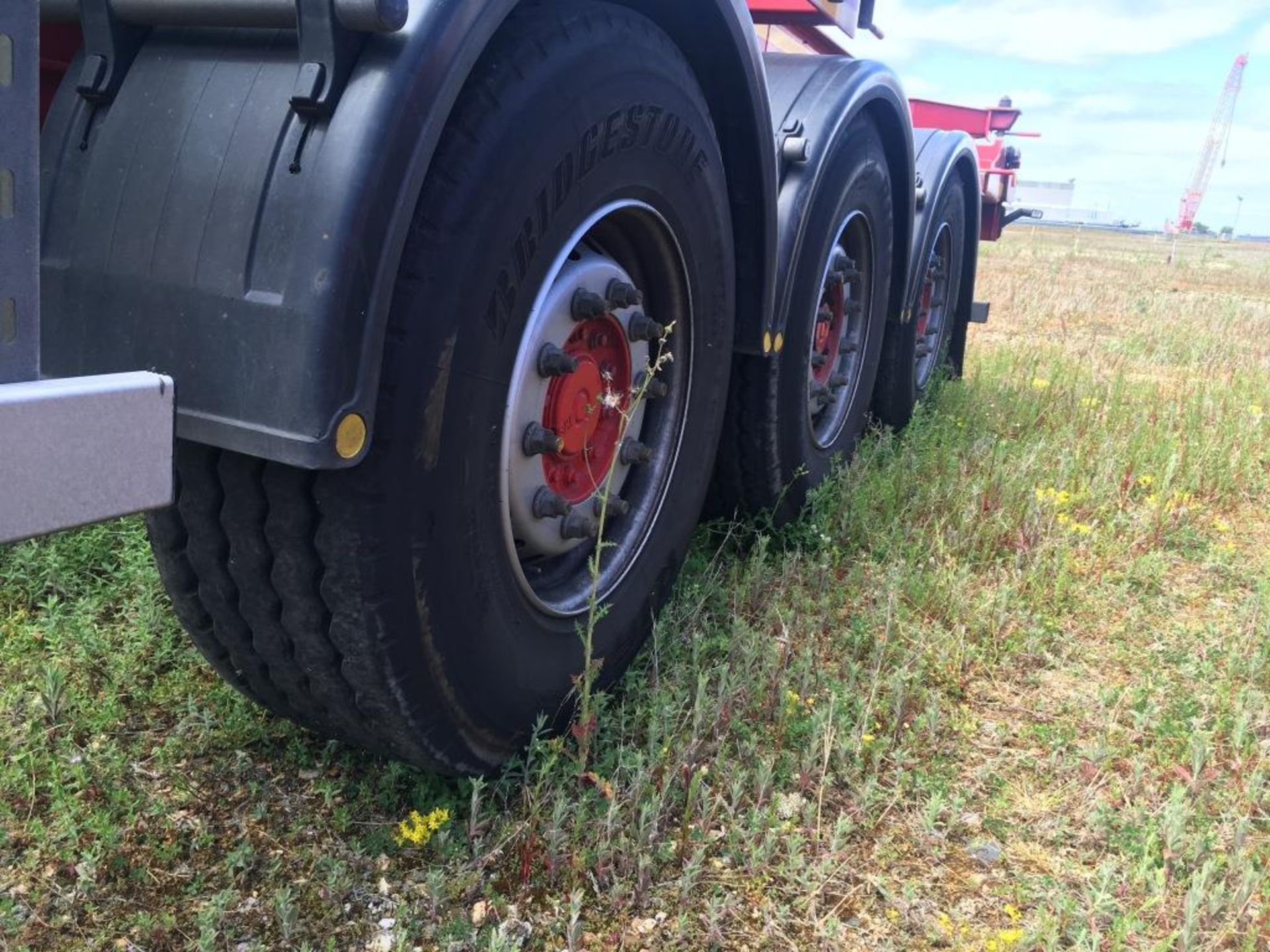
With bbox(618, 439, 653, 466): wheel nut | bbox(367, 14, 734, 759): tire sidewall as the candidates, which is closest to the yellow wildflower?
bbox(367, 14, 734, 759): tire sidewall

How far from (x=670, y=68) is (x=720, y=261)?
1.44 feet

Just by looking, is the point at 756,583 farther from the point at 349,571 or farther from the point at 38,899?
the point at 38,899

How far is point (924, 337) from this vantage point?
4801 millimetres

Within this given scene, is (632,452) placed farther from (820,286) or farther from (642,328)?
(820,286)

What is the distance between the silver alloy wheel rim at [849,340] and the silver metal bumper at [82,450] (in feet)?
7.82

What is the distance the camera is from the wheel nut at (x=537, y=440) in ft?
5.69

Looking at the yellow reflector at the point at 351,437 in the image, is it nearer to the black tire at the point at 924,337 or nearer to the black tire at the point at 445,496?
the black tire at the point at 445,496

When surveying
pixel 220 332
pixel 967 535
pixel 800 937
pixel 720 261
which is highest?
pixel 720 261

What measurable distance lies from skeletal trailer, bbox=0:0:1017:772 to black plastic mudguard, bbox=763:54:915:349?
1.38 ft

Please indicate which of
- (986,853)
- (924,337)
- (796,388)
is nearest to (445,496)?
(986,853)

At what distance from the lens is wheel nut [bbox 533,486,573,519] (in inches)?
71.2

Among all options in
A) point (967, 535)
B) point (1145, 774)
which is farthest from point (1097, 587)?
point (1145, 774)

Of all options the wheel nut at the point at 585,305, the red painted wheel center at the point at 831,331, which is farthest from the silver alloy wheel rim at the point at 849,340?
the wheel nut at the point at 585,305

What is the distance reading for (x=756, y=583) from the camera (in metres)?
2.67
